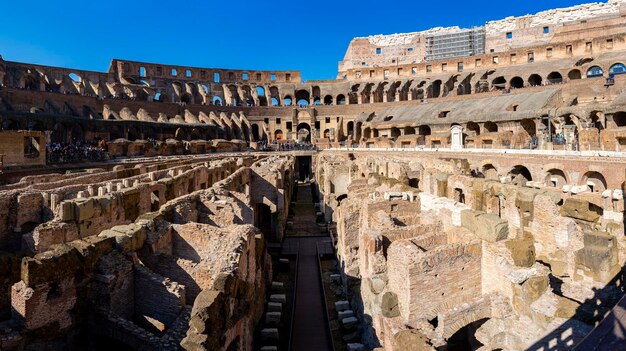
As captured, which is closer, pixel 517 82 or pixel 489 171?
pixel 489 171

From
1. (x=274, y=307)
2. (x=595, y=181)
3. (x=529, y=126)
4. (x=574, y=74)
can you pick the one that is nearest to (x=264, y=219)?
(x=274, y=307)

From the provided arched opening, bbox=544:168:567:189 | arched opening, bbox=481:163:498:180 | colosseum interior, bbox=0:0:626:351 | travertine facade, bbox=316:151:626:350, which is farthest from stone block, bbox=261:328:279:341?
arched opening, bbox=481:163:498:180

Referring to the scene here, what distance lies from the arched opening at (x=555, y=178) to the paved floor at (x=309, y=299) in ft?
41.1

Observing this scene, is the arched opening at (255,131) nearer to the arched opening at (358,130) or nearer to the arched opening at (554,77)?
the arched opening at (358,130)

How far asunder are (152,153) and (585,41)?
46513mm

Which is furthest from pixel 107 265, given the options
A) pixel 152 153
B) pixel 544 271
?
pixel 152 153

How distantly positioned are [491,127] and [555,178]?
13.8 meters

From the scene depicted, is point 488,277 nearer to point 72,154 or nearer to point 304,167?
→ point 72,154

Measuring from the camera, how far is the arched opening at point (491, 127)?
34781mm

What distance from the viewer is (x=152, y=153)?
124ft

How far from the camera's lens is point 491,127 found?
35.0 meters

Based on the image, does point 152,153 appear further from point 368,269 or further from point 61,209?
point 368,269

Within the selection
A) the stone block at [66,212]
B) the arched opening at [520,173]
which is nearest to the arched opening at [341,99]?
the arched opening at [520,173]

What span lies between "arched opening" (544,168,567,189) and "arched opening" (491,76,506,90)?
29.3 meters
